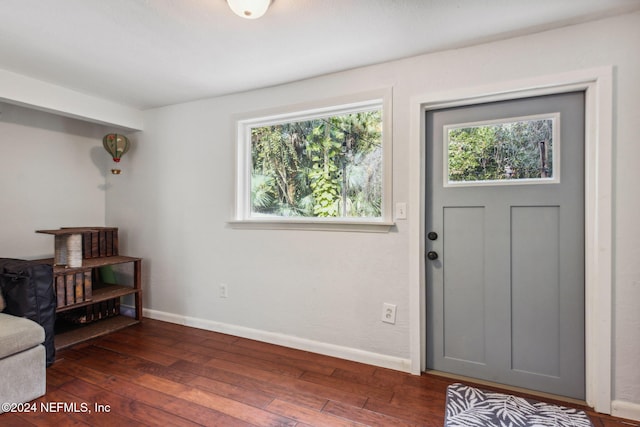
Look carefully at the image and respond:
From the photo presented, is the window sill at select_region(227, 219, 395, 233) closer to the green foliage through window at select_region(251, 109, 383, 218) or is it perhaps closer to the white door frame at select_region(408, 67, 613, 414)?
the green foliage through window at select_region(251, 109, 383, 218)

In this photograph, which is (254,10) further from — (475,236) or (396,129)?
(475,236)

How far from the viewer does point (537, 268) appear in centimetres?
188

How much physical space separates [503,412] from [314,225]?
1.64m

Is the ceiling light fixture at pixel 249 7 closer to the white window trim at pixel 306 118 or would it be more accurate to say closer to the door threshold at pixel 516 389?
the white window trim at pixel 306 118

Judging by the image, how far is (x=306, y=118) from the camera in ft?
8.30

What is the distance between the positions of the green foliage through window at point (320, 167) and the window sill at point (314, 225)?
5.0 inches

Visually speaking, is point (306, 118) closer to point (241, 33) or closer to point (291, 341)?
point (241, 33)

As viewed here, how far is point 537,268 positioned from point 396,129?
49.8 inches

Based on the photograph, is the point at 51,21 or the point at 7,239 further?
the point at 7,239

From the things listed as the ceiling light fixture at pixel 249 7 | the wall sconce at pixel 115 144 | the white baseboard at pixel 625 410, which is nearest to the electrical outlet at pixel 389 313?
the white baseboard at pixel 625 410

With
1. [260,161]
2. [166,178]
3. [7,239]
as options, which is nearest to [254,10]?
[260,161]

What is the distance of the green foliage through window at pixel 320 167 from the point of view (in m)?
2.34

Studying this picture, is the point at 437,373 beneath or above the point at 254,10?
beneath

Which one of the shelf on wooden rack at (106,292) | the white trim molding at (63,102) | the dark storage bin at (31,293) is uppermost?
the white trim molding at (63,102)
